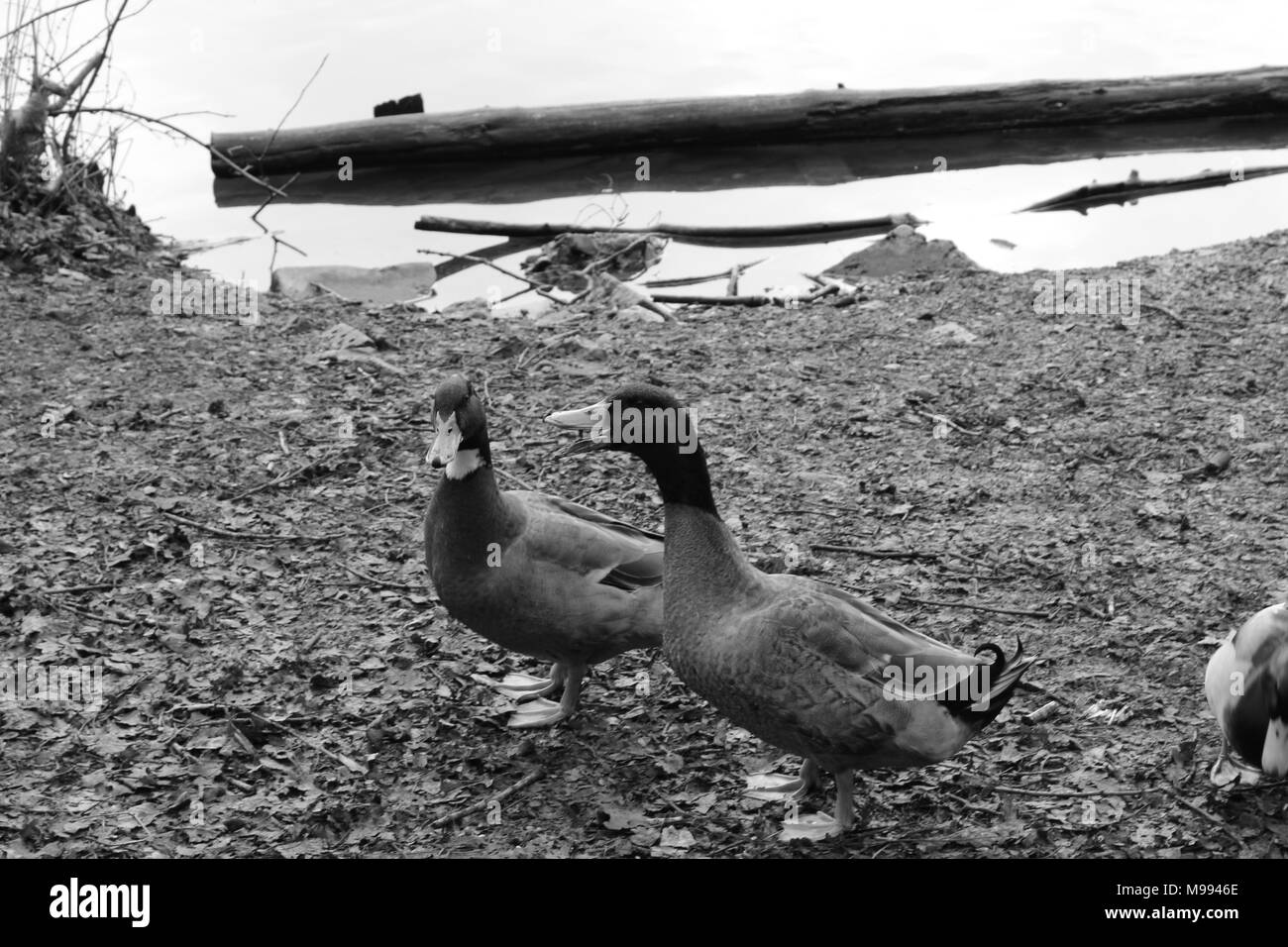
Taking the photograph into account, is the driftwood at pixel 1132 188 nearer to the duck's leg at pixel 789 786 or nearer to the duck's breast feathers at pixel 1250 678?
the duck's breast feathers at pixel 1250 678

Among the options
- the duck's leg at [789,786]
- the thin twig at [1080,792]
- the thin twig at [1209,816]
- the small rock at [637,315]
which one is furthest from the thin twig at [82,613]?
the small rock at [637,315]

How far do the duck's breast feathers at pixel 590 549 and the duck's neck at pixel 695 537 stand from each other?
0.45 metres

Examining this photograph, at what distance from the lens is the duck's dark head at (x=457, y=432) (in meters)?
4.30

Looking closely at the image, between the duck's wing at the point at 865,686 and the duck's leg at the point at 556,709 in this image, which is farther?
the duck's leg at the point at 556,709

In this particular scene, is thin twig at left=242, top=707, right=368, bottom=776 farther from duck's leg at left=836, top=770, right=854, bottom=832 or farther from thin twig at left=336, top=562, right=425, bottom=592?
duck's leg at left=836, top=770, right=854, bottom=832

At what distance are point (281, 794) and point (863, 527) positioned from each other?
2685 millimetres

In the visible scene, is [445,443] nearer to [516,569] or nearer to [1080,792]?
[516,569]

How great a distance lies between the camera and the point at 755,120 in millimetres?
12656

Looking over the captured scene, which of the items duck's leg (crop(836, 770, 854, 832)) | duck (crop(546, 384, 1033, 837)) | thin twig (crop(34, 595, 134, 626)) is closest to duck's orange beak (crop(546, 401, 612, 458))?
duck (crop(546, 384, 1033, 837))

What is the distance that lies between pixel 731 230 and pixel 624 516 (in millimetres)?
5407

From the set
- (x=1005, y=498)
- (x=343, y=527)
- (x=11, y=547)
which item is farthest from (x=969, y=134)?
(x=11, y=547)

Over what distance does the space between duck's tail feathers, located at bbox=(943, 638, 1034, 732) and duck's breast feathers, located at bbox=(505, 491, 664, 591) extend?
3.71 feet

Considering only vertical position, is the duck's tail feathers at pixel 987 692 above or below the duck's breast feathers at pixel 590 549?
below

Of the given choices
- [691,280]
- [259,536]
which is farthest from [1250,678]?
[691,280]
